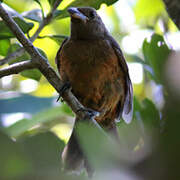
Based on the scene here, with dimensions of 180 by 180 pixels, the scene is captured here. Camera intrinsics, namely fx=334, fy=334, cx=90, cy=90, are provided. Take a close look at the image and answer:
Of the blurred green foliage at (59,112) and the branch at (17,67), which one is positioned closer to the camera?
the blurred green foliage at (59,112)

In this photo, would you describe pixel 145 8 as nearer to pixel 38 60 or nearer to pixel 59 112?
pixel 59 112

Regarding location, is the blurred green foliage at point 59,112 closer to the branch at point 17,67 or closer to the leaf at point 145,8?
the leaf at point 145,8

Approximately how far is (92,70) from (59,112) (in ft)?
1.82

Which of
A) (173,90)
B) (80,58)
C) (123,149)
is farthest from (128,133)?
(80,58)

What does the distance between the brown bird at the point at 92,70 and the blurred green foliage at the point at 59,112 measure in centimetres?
28

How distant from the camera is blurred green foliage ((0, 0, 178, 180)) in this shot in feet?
2.16

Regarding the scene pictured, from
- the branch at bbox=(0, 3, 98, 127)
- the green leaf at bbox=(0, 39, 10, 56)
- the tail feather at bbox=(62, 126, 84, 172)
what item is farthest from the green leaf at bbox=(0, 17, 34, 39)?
the tail feather at bbox=(62, 126, 84, 172)

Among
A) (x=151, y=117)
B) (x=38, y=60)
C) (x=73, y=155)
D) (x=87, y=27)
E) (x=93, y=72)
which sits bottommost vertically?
(x=73, y=155)

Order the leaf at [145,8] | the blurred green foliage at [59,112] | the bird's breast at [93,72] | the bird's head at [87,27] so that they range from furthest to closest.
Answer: the leaf at [145,8] < the bird's head at [87,27] < the bird's breast at [93,72] < the blurred green foliage at [59,112]

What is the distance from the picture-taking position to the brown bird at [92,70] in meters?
3.47

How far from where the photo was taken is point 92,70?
3.45 meters

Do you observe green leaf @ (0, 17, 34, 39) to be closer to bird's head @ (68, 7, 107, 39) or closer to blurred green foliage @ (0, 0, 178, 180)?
blurred green foliage @ (0, 0, 178, 180)

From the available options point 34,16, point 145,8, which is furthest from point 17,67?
point 145,8

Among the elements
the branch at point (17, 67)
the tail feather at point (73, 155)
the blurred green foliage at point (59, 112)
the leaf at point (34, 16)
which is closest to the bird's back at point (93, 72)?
the blurred green foliage at point (59, 112)
